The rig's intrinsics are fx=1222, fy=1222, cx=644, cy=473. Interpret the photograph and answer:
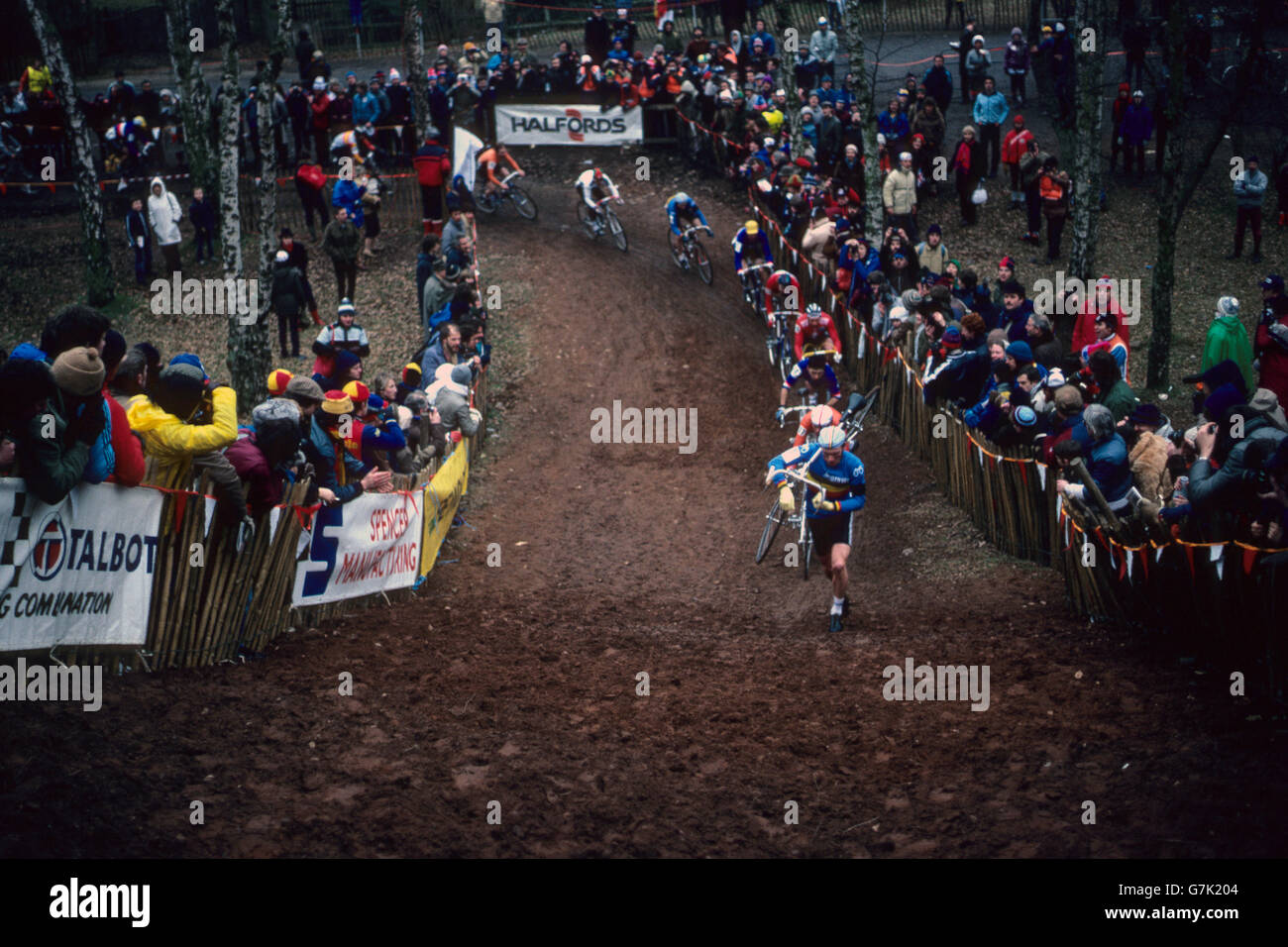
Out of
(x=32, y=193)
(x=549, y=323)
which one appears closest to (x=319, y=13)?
(x=32, y=193)

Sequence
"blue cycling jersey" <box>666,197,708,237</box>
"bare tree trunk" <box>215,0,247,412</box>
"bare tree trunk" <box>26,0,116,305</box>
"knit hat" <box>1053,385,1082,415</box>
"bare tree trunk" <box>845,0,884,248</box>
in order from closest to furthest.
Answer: "knit hat" <box>1053,385,1082,415</box> < "bare tree trunk" <box>215,0,247,412</box> < "bare tree trunk" <box>845,0,884,248</box> < "blue cycling jersey" <box>666,197,708,237</box> < "bare tree trunk" <box>26,0,116,305</box>

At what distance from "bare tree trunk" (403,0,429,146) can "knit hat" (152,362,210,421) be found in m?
19.0

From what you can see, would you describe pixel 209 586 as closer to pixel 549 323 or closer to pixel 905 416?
pixel 905 416

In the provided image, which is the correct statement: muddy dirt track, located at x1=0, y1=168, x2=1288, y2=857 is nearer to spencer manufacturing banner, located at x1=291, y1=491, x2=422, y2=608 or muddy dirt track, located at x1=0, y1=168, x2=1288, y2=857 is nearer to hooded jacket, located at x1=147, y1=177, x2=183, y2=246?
spencer manufacturing banner, located at x1=291, y1=491, x2=422, y2=608

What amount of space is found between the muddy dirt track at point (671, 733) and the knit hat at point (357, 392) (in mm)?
2028

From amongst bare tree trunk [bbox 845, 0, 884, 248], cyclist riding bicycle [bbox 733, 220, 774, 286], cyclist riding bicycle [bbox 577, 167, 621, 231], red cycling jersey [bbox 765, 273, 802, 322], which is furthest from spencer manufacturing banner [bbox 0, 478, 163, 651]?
cyclist riding bicycle [bbox 577, 167, 621, 231]

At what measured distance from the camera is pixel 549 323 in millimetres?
21359

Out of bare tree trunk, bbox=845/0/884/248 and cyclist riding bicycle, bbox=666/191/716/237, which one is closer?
bare tree trunk, bbox=845/0/884/248

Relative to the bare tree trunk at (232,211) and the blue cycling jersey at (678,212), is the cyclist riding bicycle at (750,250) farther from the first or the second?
the bare tree trunk at (232,211)

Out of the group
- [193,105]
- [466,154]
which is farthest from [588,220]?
[193,105]

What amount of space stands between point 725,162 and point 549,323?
7.54 metres

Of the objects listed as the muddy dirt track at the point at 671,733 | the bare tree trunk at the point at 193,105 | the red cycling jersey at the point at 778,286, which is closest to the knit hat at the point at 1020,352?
the muddy dirt track at the point at 671,733

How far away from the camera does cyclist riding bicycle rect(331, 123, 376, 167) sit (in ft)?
84.3

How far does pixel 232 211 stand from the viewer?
16781 millimetres
